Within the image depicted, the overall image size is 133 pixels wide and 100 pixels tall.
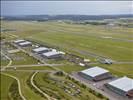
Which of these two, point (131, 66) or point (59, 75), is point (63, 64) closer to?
point (59, 75)

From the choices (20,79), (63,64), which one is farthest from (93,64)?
(20,79)


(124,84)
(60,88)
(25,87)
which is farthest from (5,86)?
(124,84)

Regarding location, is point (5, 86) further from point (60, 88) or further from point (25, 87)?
point (60, 88)

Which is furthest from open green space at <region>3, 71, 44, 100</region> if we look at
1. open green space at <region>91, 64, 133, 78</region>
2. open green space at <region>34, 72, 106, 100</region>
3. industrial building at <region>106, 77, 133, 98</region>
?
open green space at <region>91, 64, 133, 78</region>

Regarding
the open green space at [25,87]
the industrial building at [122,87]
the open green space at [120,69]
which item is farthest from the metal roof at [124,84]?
the open green space at [25,87]

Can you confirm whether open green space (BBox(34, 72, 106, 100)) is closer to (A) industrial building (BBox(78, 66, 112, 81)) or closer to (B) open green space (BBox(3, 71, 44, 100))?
(B) open green space (BBox(3, 71, 44, 100))

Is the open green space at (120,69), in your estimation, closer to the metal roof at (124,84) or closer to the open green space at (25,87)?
the metal roof at (124,84)
